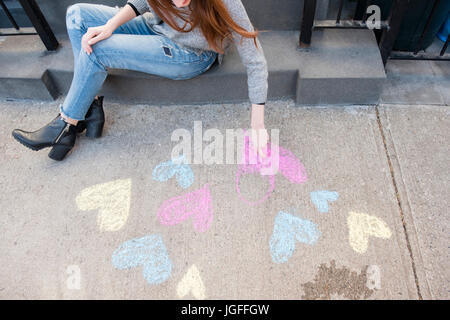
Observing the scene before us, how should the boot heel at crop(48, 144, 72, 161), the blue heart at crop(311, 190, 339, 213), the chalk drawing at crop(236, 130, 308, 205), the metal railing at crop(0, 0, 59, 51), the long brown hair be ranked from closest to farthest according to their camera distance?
the long brown hair < the blue heart at crop(311, 190, 339, 213) < the chalk drawing at crop(236, 130, 308, 205) < the boot heel at crop(48, 144, 72, 161) < the metal railing at crop(0, 0, 59, 51)

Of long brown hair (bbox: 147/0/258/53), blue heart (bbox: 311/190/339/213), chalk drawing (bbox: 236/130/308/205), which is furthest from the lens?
chalk drawing (bbox: 236/130/308/205)

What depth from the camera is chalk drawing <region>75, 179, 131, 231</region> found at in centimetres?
156

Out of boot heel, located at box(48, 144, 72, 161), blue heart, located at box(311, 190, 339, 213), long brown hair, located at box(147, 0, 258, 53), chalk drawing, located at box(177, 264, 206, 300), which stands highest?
long brown hair, located at box(147, 0, 258, 53)

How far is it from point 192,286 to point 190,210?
0.37 metres

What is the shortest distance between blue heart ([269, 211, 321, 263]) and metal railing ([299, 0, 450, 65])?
3.67 feet

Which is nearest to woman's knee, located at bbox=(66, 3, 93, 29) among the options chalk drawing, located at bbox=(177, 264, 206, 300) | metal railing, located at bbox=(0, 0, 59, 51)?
metal railing, located at bbox=(0, 0, 59, 51)

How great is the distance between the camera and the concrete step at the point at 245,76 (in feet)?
5.91

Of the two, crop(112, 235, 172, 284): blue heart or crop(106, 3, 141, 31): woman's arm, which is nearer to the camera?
crop(112, 235, 172, 284): blue heart

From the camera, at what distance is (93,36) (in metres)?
1.60

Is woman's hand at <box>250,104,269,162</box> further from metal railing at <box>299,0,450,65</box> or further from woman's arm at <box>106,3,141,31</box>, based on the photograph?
woman's arm at <box>106,3,141,31</box>

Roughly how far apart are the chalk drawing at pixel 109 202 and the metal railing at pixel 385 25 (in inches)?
55.0

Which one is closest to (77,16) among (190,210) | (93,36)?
(93,36)

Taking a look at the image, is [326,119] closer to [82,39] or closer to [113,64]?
[113,64]

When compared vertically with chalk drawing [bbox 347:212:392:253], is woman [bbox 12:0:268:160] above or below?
above
